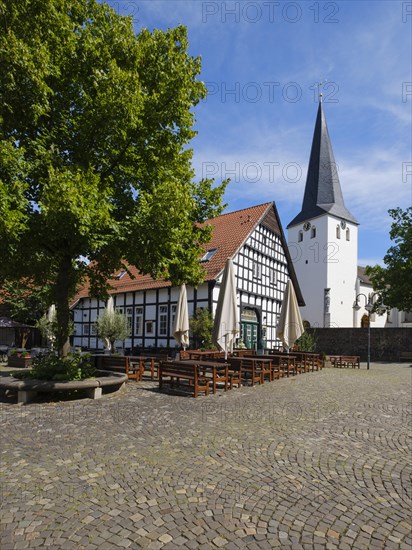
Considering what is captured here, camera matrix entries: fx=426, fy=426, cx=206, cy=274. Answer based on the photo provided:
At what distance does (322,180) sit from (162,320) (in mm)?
34815

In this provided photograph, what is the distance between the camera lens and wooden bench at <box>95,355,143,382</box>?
1227cm

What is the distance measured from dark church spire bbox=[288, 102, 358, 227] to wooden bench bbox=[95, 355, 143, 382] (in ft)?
133

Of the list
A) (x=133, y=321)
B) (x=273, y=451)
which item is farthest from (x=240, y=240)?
(x=273, y=451)

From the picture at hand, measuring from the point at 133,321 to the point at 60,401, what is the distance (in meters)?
15.3

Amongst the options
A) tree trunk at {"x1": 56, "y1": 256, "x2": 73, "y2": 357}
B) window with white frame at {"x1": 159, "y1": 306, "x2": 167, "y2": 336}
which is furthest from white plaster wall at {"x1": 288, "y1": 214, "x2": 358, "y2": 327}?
tree trunk at {"x1": 56, "y1": 256, "x2": 73, "y2": 357}

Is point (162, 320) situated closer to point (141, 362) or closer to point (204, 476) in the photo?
point (141, 362)

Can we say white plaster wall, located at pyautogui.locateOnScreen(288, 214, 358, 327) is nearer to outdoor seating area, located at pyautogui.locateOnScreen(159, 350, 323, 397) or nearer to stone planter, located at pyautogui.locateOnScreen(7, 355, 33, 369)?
outdoor seating area, located at pyautogui.locateOnScreen(159, 350, 323, 397)

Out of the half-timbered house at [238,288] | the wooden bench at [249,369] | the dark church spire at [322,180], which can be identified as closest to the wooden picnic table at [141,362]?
the wooden bench at [249,369]

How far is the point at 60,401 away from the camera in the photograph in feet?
29.6

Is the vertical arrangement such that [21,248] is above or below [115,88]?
below

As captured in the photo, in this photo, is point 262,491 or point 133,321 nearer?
point 262,491

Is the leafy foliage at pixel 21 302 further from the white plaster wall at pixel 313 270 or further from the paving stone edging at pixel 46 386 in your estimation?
the white plaster wall at pixel 313 270

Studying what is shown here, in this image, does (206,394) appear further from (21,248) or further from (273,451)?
(21,248)

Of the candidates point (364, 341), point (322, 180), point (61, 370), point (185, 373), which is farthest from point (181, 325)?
point (322, 180)
